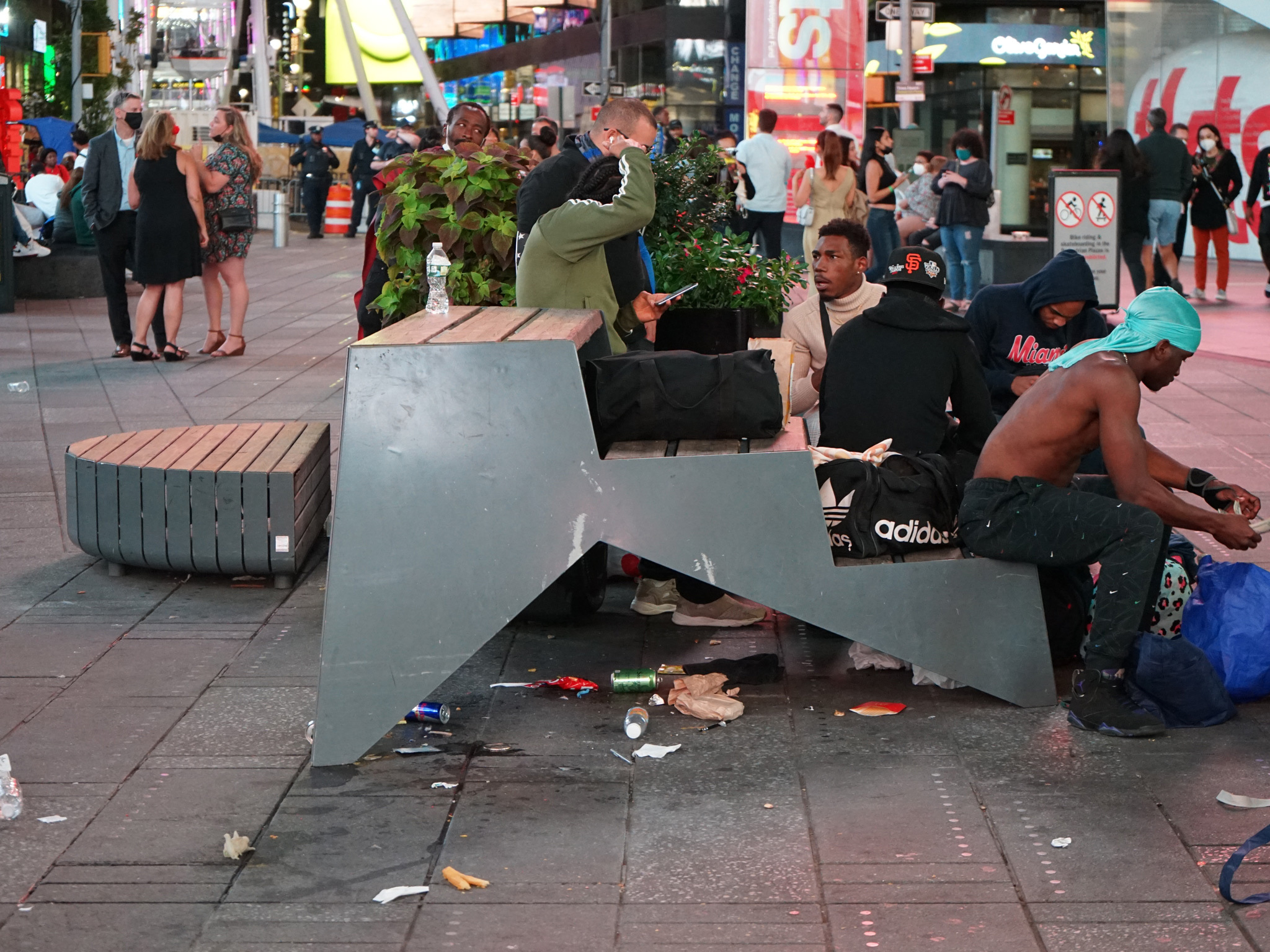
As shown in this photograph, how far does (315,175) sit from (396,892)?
27.4 metres

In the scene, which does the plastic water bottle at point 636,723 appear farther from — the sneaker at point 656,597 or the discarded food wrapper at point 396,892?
the sneaker at point 656,597

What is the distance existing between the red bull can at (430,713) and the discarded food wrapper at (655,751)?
606 mm

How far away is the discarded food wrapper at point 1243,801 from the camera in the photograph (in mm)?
4031

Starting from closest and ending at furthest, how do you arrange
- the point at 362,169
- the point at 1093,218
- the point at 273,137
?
the point at 1093,218 < the point at 362,169 < the point at 273,137

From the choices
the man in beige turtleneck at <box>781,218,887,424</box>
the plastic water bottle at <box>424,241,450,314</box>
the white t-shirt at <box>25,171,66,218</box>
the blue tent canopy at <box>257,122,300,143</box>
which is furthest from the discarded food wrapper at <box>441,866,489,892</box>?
the blue tent canopy at <box>257,122,300,143</box>

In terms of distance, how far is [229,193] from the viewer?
1223 centimetres

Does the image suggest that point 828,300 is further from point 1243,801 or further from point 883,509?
point 1243,801

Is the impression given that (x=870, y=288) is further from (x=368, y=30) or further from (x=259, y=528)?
(x=368, y=30)

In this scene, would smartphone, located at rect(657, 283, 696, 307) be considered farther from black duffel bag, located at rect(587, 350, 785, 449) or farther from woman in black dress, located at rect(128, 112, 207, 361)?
woman in black dress, located at rect(128, 112, 207, 361)

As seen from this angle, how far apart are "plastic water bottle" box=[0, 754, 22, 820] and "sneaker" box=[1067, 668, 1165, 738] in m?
2.85

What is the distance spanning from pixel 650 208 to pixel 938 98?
32441 millimetres

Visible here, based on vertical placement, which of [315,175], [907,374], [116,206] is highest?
[315,175]

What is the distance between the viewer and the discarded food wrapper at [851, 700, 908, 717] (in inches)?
189

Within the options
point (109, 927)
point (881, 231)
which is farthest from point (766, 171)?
point (109, 927)
